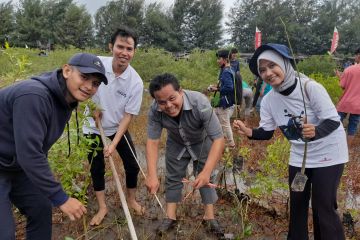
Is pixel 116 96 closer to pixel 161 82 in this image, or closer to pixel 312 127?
pixel 161 82

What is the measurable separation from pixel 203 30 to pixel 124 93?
42640mm

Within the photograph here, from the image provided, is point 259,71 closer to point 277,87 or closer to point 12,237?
point 277,87

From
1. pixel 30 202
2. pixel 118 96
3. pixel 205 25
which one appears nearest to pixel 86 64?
pixel 30 202

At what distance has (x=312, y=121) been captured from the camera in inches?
94.7

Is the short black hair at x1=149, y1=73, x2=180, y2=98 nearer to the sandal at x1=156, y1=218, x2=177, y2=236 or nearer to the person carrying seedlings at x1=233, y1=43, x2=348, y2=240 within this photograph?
the person carrying seedlings at x1=233, y1=43, x2=348, y2=240

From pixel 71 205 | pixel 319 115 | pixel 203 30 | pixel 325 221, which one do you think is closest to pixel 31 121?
pixel 71 205

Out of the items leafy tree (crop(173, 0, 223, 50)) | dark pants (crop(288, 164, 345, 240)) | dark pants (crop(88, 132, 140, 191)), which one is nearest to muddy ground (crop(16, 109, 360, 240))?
dark pants (crop(88, 132, 140, 191))

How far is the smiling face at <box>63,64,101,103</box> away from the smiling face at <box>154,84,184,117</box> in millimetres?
662

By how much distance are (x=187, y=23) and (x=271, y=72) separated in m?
43.5

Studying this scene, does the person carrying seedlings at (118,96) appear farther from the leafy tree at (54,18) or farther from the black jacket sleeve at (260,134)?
the leafy tree at (54,18)

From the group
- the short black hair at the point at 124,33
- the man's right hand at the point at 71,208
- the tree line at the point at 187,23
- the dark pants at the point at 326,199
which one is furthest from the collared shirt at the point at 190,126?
the tree line at the point at 187,23

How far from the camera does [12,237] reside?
79.3 inches

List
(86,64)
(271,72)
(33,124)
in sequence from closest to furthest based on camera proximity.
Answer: (33,124) < (86,64) < (271,72)

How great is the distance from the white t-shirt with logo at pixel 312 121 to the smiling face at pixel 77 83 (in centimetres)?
131
